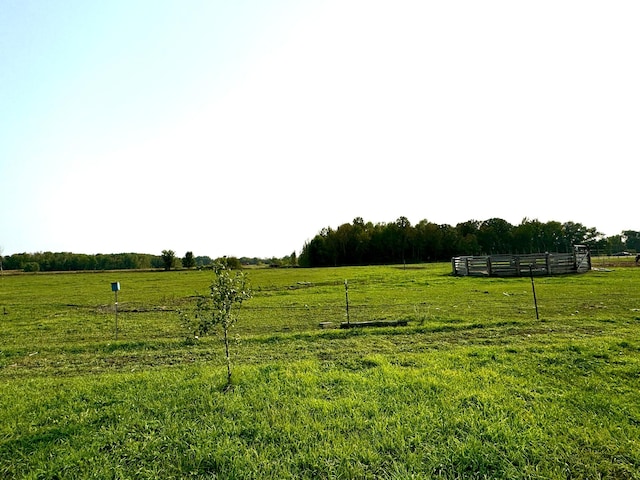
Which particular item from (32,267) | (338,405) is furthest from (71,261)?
(338,405)

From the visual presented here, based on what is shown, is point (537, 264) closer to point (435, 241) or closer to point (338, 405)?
point (338, 405)

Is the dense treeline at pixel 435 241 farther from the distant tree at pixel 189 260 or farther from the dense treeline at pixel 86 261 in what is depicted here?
the distant tree at pixel 189 260

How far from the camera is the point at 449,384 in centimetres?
611

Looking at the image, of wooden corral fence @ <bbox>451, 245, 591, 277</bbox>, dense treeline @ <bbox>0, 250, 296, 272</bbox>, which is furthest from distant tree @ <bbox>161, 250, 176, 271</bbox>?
wooden corral fence @ <bbox>451, 245, 591, 277</bbox>

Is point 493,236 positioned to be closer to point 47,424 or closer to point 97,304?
point 97,304

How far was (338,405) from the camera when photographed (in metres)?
5.47

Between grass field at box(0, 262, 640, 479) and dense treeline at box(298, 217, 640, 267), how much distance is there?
8228 centimetres

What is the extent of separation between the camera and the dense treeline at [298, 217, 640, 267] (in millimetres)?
91062

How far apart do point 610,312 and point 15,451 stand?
16503 mm

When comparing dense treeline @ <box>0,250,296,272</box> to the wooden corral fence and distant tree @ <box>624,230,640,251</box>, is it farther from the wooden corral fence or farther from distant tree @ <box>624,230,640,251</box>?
distant tree @ <box>624,230,640,251</box>

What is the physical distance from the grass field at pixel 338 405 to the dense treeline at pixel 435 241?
270 feet

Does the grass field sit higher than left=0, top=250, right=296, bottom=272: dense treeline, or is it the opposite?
left=0, top=250, right=296, bottom=272: dense treeline

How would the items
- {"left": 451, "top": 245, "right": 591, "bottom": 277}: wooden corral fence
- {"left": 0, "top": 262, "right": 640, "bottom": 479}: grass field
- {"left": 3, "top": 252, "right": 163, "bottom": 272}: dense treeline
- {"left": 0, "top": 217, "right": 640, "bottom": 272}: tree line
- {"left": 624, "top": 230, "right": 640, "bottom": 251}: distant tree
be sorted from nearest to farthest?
1. {"left": 0, "top": 262, "right": 640, "bottom": 479}: grass field
2. {"left": 451, "top": 245, "right": 591, "bottom": 277}: wooden corral fence
3. {"left": 0, "top": 217, "right": 640, "bottom": 272}: tree line
4. {"left": 3, "top": 252, "right": 163, "bottom": 272}: dense treeline
5. {"left": 624, "top": 230, "right": 640, "bottom": 251}: distant tree

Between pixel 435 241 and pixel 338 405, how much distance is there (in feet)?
296
